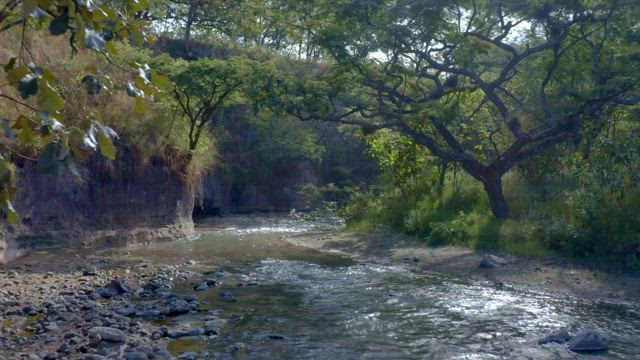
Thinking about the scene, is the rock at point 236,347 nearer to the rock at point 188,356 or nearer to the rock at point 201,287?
the rock at point 188,356

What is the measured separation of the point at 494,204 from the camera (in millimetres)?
17375

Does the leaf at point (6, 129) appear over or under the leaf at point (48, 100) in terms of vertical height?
under

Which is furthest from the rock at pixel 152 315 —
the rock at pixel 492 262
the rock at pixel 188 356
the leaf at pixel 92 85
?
the rock at pixel 492 262

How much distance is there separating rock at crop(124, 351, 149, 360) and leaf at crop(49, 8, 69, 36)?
215 inches

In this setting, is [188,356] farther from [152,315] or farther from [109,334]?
[152,315]

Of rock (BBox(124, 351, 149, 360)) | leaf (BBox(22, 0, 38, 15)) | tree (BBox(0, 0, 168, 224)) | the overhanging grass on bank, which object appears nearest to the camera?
leaf (BBox(22, 0, 38, 15))

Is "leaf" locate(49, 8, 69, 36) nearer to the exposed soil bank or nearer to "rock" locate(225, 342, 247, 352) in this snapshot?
"rock" locate(225, 342, 247, 352)

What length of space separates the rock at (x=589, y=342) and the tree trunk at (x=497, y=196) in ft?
29.4

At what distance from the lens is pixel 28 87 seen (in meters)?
2.99

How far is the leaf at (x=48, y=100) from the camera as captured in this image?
120 inches

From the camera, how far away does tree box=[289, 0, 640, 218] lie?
15461 millimetres

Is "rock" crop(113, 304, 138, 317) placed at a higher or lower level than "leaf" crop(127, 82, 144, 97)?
lower

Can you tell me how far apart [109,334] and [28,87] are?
6078mm

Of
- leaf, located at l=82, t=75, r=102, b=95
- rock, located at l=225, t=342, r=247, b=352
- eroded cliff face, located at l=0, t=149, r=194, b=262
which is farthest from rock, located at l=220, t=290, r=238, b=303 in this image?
leaf, located at l=82, t=75, r=102, b=95
